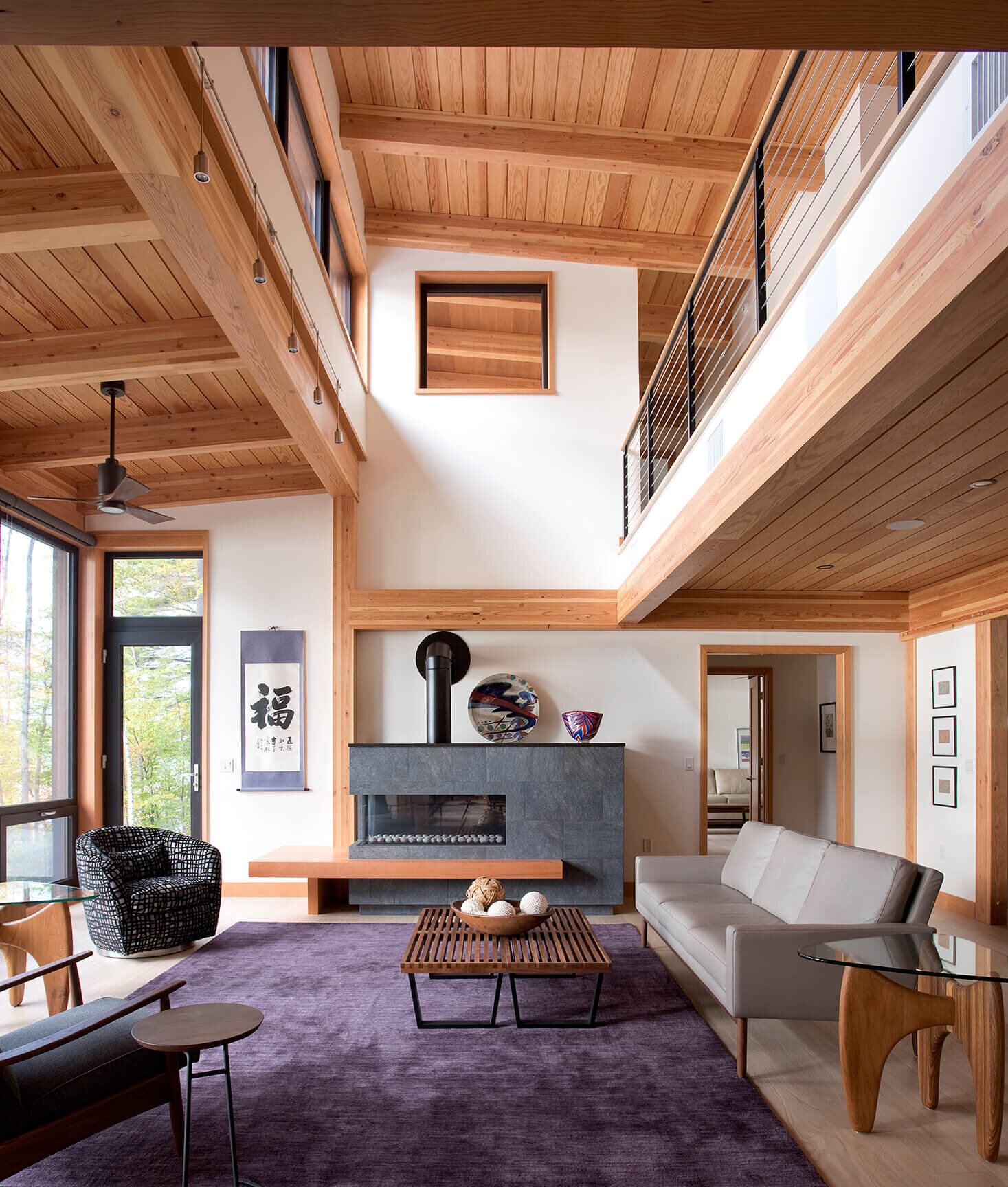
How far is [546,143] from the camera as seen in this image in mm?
6367

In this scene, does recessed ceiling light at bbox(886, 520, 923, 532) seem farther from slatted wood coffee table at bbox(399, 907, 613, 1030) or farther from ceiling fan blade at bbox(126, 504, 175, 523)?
ceiling fan blade at bbox(126, 504, 175, 523)

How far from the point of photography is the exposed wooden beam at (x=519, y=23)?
1491mm

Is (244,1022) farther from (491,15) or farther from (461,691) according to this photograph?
(461,691)

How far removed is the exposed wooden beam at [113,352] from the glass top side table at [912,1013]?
13.1ft

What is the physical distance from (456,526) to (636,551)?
5.66ft

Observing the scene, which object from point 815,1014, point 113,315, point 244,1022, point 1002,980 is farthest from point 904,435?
point 113,315

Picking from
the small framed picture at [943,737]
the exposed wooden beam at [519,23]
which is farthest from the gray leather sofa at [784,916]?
the exposed wooden beam at [519,23]

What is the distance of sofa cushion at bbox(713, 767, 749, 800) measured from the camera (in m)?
11.8

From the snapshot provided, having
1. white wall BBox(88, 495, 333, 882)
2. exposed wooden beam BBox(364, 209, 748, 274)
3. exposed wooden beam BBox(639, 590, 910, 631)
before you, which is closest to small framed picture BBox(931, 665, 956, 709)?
exposed wooden beam BBox(639, 590, 910, 631)

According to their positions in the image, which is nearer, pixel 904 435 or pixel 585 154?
pixel 904 435

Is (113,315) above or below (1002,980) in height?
above

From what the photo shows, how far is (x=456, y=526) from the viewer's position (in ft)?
25.0

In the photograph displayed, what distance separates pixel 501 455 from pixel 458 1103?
5.30 m

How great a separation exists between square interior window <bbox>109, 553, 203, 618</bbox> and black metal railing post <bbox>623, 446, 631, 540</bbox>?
3.55 meters
